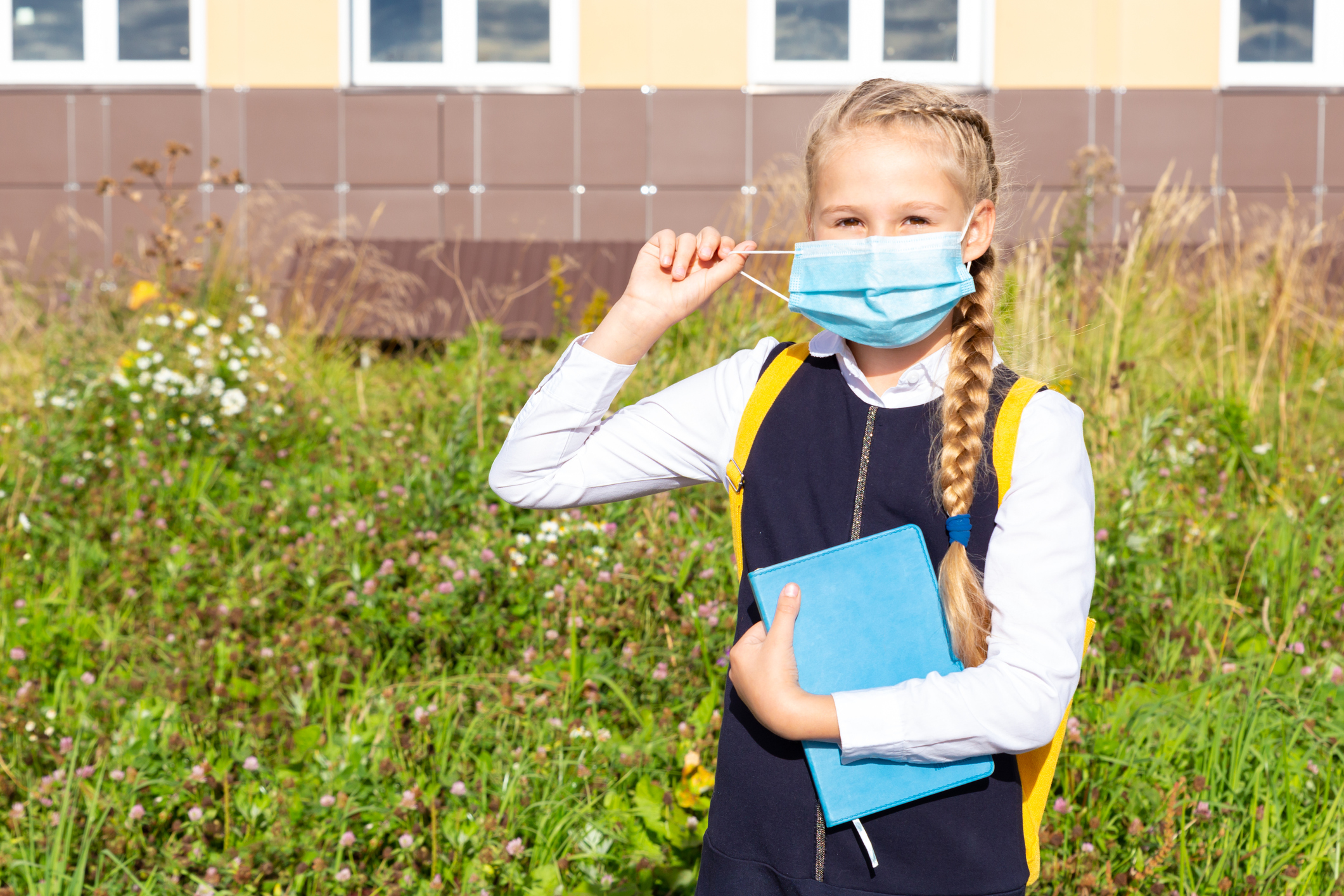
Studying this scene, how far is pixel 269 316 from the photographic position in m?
5.70

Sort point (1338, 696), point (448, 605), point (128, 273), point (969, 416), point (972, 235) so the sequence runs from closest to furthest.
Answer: point (969, 416)
point (972, 235)
point (1338, 696)
point (448, 605)
point (128, 273)

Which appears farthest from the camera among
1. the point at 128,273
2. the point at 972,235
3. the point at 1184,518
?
the point at 128,273

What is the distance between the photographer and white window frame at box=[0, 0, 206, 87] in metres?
7.12

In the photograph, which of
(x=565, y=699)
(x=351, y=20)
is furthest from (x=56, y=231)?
(x=565, y=699)

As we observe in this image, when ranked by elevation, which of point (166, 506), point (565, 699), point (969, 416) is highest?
point (969, 416)

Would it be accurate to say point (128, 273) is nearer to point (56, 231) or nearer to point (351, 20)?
point (56, 231)

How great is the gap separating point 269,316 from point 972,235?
5.08 m

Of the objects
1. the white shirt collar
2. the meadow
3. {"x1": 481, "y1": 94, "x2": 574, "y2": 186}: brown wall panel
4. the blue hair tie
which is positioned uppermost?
{"x1": 481, "y1": 94, "x2": 574, "y2": 186}: brown wall panel

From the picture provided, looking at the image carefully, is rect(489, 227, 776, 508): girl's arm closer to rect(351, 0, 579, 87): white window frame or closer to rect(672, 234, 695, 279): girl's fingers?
rect(672, 234, 695, 279): girl's fingers

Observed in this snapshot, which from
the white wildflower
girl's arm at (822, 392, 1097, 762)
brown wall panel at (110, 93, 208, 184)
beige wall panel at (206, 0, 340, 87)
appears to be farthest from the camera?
brown wall panel at (110, 93, 208, 184)

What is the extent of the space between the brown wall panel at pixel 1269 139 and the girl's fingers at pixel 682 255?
6796mm

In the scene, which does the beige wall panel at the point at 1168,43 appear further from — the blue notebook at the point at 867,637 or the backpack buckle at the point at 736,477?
the blue notebook at the point at 867,637

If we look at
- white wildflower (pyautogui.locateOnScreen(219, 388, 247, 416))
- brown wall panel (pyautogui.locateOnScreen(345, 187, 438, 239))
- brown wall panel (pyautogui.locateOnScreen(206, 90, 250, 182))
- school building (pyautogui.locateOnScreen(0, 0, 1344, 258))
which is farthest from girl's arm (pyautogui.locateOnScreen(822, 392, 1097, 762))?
brown wall panel (pyautogui.locateOnScreen(206, 90, 250, 182))

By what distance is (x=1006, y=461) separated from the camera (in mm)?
1176
